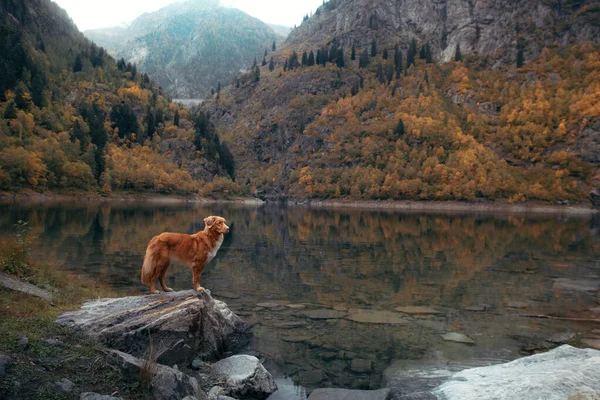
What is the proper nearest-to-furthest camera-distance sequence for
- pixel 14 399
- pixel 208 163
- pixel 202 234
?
pixel 14 399, pixel 202 234, pixel 208 163

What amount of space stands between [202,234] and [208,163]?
163 metres

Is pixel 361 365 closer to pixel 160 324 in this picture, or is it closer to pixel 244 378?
→ pixel 244 378

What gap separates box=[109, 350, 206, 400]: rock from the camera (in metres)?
6.69

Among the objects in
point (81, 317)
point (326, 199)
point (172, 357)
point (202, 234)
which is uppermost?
point (202, 234)

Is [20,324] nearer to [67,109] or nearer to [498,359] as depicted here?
[498,359]

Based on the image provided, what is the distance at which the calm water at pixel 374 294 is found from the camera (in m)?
11.4

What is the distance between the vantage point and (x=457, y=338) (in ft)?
42.9

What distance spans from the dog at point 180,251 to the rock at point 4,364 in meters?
4.71

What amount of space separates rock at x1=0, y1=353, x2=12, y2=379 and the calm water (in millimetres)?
5764

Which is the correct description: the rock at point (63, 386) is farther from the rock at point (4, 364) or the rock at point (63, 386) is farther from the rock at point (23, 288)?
Result: the rock at point (23, 288)

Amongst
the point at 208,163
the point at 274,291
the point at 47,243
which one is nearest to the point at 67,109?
the point at 208,163

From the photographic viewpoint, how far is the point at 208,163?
16900cm

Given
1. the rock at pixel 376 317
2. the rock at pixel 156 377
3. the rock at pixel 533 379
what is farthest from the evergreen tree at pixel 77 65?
the rock at pixel 533 379

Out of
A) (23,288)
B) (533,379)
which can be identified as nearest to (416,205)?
(533,379)
